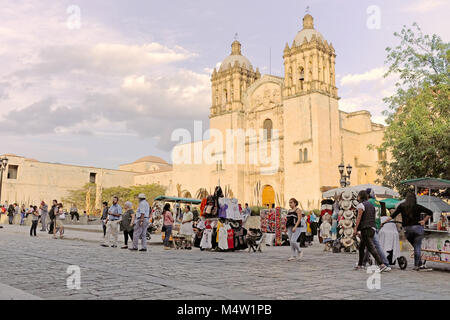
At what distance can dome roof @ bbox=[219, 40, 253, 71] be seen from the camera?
49.7 meters

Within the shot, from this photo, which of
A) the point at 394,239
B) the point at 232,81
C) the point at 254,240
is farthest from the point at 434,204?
the point at 232,81

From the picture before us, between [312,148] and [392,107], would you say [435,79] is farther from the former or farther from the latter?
[312,148]

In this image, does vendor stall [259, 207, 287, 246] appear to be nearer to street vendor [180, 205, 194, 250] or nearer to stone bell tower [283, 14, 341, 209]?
street vendor [180, 205, 194, 250]

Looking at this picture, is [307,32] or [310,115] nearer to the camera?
[310,115]

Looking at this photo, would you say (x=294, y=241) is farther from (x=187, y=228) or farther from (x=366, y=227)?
(x=187, y=228)

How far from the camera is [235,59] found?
164 ft

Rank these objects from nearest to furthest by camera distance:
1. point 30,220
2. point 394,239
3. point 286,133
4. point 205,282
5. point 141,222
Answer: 1. point 205,282
2. point 394,239
3. point 141,222
4. point 30,220
5. point 286,133

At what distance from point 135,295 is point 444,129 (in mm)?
16134

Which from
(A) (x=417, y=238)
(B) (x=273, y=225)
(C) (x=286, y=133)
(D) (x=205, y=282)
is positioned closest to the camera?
(D) (x=205, y=282)

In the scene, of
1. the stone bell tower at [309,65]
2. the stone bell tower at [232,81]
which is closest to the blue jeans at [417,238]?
the stone bell tower at [309,65]

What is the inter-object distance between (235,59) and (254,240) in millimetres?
40003

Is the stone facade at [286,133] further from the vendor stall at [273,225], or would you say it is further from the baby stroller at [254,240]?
the baby stroller at [254,240]

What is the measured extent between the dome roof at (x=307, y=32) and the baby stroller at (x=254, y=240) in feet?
108
